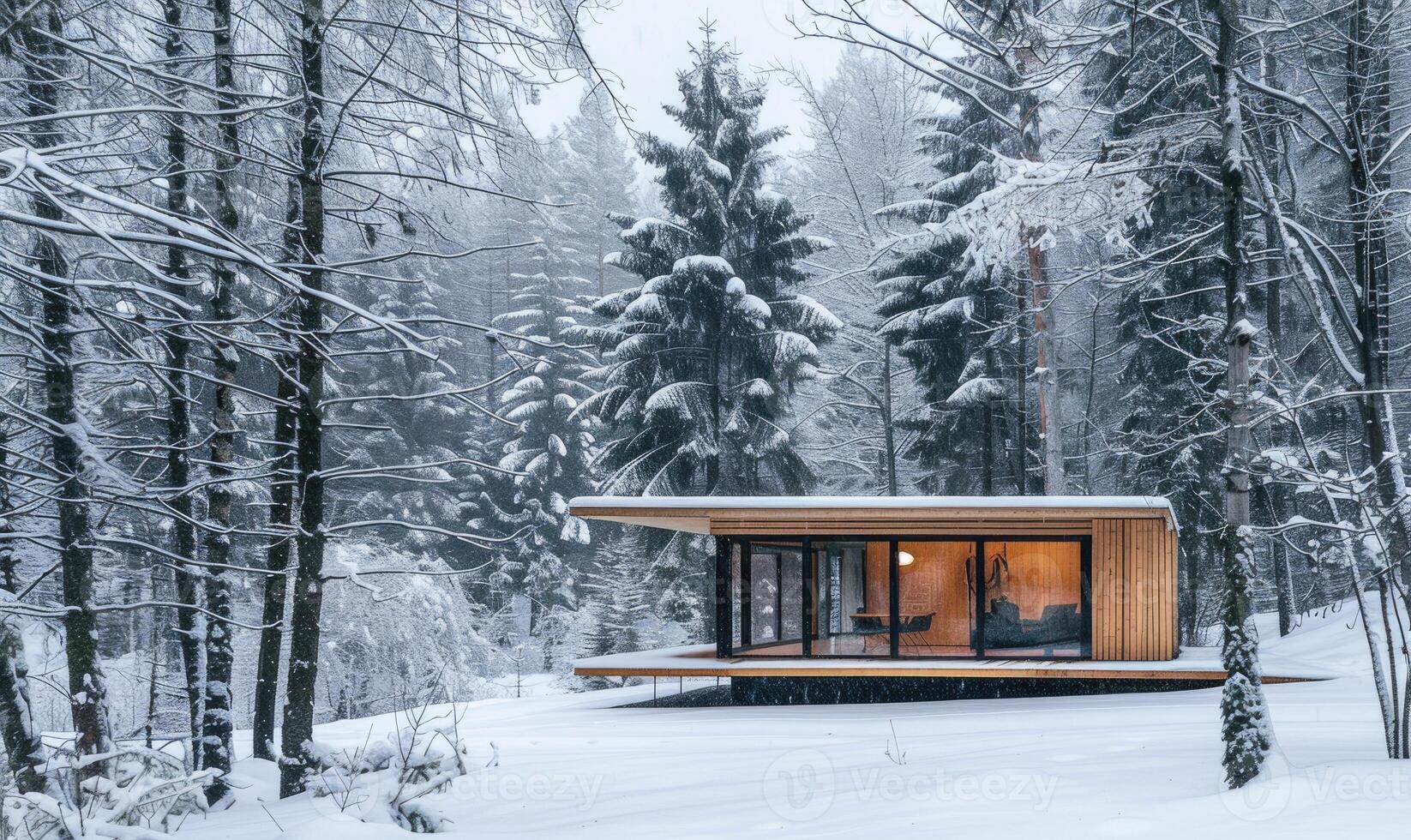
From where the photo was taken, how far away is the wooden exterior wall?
38.5 ft

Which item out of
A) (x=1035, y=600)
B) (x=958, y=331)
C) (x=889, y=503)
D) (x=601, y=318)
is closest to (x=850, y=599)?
(x=889, y=503)

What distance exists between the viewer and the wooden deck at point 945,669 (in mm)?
10789

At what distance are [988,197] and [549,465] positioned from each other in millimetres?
19429

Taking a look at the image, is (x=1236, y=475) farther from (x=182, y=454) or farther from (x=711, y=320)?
(x=711, y=320)

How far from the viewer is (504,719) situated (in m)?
11.6

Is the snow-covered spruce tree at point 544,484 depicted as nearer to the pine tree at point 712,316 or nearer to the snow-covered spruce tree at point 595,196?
the snow-covered spruce tree at point 595,196

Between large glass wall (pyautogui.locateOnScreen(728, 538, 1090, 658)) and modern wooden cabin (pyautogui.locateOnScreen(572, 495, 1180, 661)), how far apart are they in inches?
0.6

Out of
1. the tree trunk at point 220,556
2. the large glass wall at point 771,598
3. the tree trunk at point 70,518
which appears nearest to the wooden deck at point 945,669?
the large glass wall at point 771,598

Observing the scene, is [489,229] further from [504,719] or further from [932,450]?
[504,719]

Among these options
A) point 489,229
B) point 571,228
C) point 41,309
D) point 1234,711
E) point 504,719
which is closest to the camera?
point 1234,711

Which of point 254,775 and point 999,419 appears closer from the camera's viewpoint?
point 254,775

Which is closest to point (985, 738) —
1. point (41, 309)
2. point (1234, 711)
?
point (1234, 711)

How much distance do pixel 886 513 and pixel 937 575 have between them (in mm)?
1305

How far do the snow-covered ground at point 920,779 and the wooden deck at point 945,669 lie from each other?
0.69 m
